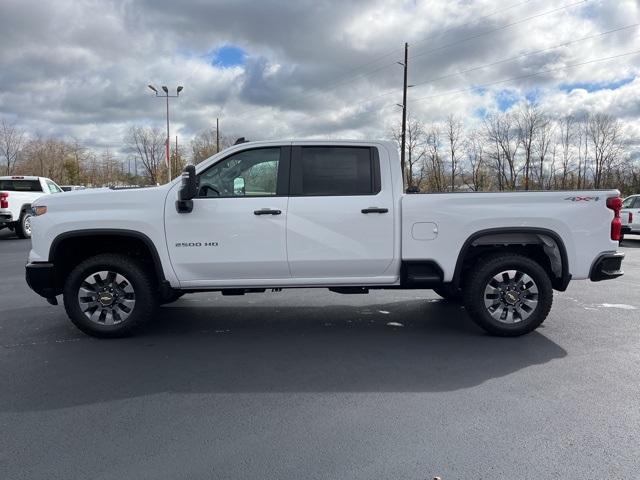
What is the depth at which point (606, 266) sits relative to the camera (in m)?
4.98

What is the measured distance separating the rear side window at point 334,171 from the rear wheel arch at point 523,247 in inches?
46.9

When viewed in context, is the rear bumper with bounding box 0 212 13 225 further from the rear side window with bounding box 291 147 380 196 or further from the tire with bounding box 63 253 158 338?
the rear side window with bounding box 291 147 380 196

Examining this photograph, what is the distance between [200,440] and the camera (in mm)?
2990

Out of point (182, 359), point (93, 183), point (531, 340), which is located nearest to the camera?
point (182, 359)

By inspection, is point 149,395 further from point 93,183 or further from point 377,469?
point 93,183

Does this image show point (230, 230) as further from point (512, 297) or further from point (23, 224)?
point (23, 224)

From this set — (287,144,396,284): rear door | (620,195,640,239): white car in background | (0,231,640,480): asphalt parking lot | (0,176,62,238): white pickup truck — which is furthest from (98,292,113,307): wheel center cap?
(620,195,640,239): white car in background

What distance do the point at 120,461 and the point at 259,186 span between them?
9.61ft

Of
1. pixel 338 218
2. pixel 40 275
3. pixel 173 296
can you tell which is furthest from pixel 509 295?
pixel 40 275

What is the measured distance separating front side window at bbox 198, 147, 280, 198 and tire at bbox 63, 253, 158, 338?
3.64 ft

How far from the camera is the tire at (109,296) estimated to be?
4.93 meters

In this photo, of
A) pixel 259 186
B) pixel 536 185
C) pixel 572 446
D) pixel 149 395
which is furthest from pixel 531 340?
pixel 536 185

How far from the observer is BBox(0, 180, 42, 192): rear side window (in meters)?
16.1

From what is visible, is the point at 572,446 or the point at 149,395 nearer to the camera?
the point at 572,446
